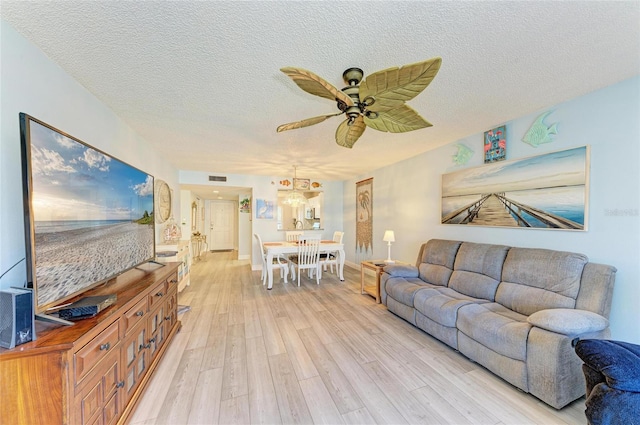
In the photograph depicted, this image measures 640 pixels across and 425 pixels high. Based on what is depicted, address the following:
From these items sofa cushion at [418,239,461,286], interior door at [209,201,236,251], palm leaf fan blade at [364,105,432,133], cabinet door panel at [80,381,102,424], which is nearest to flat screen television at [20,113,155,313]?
cabinet door panel at [80,381,102,424]

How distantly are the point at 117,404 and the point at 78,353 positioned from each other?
61cm

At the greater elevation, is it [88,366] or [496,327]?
[88,366]

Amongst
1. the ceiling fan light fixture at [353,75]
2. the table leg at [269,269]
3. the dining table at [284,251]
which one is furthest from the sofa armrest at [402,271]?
the ceiling fan light fixture at [353,75]

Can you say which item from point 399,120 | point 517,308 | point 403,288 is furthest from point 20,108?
point 517,308

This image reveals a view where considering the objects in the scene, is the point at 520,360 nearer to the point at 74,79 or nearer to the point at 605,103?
the point at 605,103

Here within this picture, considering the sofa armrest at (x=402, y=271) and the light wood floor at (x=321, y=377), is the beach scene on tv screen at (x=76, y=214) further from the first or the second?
the sofa armrest at (x=402, y=271)

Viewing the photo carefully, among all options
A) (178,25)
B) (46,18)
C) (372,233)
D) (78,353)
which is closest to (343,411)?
(78,353)

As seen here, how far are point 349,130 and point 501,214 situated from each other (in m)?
2.14

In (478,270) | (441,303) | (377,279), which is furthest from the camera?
(377,279)

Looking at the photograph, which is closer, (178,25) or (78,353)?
(78,353)

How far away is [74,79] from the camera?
1.70 metres

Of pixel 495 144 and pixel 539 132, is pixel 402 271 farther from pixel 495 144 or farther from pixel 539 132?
pixel 539 132

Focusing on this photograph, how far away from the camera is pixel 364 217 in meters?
5.41

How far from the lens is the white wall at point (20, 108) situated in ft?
3.78
